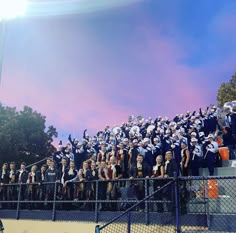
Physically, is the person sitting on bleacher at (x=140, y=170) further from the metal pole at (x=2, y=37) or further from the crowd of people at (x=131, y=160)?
the metal pole at (x=2, y=37)

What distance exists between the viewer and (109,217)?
36.4 ft

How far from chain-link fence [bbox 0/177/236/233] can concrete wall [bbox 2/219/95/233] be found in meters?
0.17

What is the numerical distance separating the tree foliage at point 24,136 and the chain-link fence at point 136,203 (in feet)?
79.8

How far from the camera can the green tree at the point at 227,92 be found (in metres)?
34.5

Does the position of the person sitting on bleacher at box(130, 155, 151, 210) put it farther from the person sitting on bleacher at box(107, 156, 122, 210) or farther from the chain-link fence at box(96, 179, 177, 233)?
the chain-link fence at box(96, 179, 177, 233)

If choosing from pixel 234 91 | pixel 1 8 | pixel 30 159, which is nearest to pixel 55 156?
pixel 1 8

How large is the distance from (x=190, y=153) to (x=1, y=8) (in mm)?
7100

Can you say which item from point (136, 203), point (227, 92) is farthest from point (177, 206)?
point (227, 92)

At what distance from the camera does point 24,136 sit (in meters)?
42.8

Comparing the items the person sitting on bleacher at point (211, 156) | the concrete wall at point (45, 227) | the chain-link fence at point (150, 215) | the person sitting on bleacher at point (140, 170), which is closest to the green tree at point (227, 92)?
the person sitting on bleacher at point (211, 156)

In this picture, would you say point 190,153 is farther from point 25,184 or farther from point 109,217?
point 25,184

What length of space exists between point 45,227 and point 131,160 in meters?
3.51

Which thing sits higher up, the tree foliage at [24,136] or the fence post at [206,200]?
the tree foliage at [24,136]

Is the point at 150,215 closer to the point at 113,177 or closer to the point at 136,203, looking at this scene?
the point at 136,203
